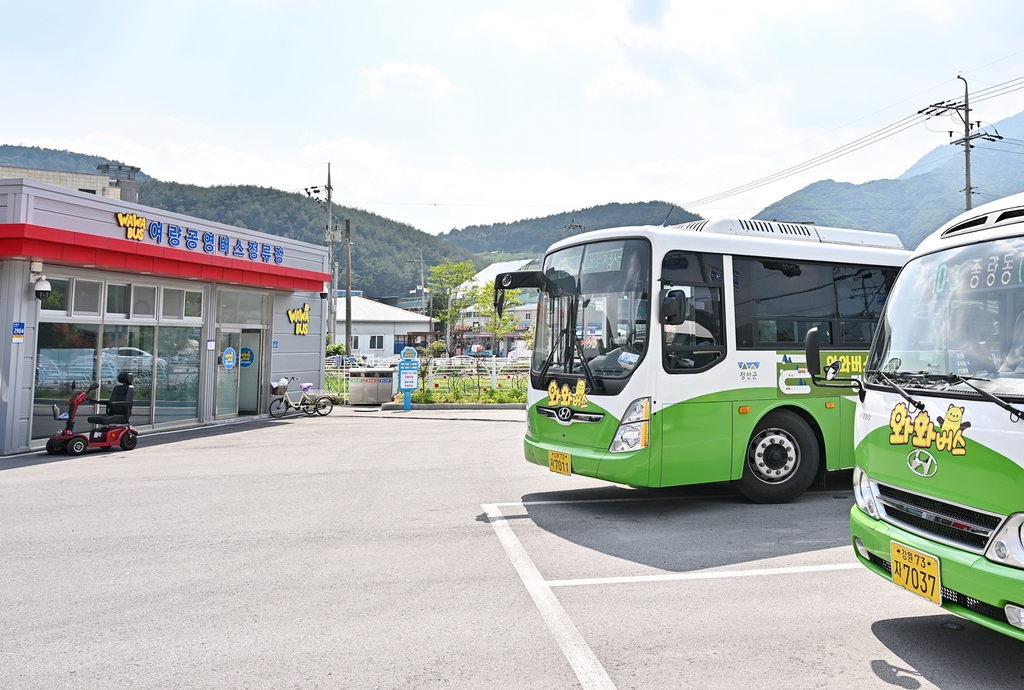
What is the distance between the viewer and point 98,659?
3957 millimetres

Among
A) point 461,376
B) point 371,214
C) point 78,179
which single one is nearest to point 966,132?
point 461,376

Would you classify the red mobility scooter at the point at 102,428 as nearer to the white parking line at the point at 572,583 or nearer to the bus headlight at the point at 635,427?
the white parking line at the point at 572,583

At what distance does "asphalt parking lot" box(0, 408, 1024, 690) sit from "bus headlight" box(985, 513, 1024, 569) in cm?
76

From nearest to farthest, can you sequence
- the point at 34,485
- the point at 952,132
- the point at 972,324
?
1. the point at 972,324
2. the point at 34,485
3. the point at 952,132

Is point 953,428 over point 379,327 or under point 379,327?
under

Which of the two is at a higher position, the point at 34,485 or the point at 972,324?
the point at 972,324

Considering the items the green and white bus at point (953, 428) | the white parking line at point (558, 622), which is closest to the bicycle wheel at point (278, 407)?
the white parking line at point (558, 622)

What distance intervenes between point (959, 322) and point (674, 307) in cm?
280

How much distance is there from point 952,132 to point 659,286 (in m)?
32.0

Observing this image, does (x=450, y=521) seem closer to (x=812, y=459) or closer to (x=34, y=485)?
(x=812, y=459)

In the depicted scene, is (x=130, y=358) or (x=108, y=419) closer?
(x=108, y=419)

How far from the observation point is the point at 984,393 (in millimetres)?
3639

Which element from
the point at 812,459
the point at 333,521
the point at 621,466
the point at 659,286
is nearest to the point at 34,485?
the point at 333,521

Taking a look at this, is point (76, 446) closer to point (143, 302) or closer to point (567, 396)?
point (143, 302)
